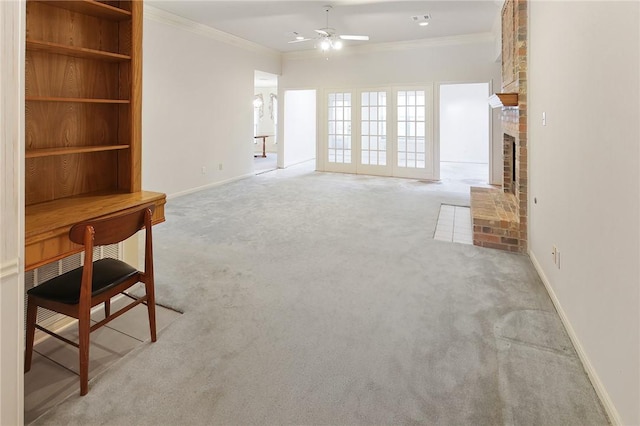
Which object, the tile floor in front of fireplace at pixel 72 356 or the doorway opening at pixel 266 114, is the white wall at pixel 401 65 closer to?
the doorway opening at pixel 266 114

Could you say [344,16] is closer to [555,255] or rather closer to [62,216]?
[555,255]

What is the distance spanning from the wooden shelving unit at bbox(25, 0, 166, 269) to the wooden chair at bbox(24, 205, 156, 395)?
196 millimetres

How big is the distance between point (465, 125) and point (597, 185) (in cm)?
1001

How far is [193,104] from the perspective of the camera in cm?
653

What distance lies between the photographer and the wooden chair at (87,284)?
1685mm

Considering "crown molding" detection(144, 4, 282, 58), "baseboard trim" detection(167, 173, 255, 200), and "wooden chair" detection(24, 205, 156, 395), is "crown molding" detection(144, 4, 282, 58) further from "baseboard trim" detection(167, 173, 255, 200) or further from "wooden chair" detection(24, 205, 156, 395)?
"wooden chair" detection(24, 205, 156, 395)

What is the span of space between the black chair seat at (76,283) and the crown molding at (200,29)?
478 cm

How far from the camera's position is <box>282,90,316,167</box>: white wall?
380 inches

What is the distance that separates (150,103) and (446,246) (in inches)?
180

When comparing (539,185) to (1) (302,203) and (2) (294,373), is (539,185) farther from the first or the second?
(1) (302,203)

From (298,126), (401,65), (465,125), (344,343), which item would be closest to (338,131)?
(298,126)

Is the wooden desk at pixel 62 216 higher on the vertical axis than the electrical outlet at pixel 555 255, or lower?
higher

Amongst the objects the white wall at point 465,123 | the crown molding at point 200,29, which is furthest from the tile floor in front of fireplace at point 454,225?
the white wall at point 465,123

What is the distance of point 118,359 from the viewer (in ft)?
6.48
